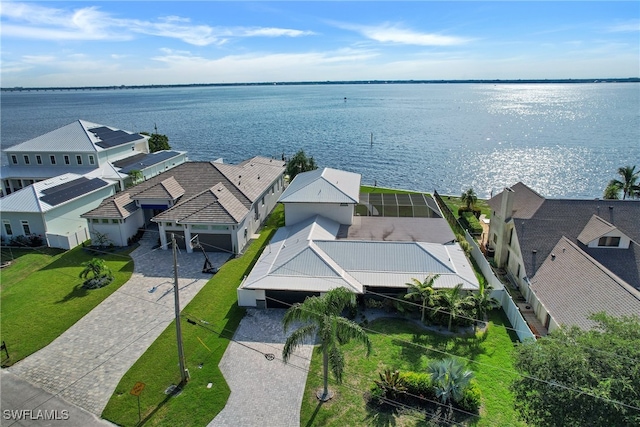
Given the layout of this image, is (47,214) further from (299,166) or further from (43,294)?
(299,166)

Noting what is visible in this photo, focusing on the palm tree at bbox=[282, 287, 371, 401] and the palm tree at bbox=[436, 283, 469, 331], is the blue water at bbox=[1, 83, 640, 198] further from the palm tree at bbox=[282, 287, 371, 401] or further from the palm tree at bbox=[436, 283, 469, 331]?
the palm tree at bbox=[282, 287, 371, 401]

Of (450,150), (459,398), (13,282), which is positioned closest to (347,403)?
(459,398)

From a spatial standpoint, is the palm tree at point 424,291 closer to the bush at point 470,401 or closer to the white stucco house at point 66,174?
the bush at point 470,401

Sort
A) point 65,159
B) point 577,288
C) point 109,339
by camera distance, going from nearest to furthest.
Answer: point 109,339 < point 577,288 < point 65,159

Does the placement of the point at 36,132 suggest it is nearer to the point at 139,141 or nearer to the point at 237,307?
the point at 139,141

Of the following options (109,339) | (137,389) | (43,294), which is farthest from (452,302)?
(43,294)

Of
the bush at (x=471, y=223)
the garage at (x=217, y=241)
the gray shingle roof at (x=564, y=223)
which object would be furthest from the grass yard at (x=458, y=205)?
the garage at (x=217, y=241)
